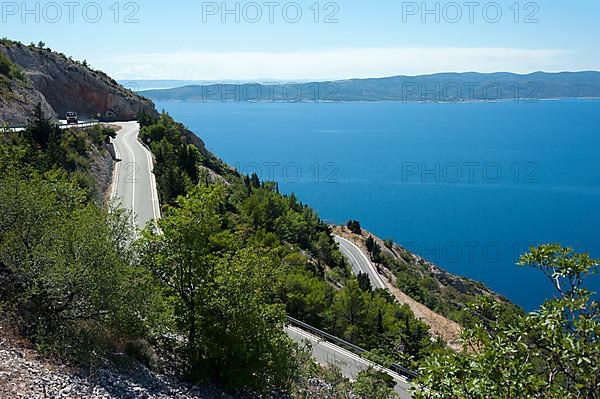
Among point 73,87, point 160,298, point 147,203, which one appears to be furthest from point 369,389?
point 73,87

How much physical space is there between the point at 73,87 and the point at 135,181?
76.0ft

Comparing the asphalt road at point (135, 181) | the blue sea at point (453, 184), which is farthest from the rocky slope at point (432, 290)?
the asphalt road at point (135, 181)

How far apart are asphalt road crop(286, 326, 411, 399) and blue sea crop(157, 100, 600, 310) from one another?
127 ft

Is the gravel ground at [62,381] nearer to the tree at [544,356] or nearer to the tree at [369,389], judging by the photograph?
the tree at [369,389]

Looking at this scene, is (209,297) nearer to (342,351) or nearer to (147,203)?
(342,351)

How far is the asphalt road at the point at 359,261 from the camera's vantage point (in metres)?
42.6

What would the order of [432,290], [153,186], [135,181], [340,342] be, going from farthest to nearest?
[432,290]
[135,181]
[153,186]
[340,342]

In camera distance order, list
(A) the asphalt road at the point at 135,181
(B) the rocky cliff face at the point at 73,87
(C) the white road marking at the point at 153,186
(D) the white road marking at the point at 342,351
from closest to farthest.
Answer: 1. (D) the white road marking at the point at 342,351
2. (C) the white road marking at the point at 153,186
3. (A) the asphalt road at the point at 135,181
4. (B) the rocky cliff face at the point at 73,87

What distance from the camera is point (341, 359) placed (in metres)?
19.4

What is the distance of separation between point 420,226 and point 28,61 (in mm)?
56041

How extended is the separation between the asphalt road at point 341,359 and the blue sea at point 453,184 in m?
38.7

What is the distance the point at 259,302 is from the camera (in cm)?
1221

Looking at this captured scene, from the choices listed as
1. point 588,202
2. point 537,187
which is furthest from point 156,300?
point 537,187

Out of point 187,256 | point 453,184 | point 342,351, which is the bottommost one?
point 453,184
